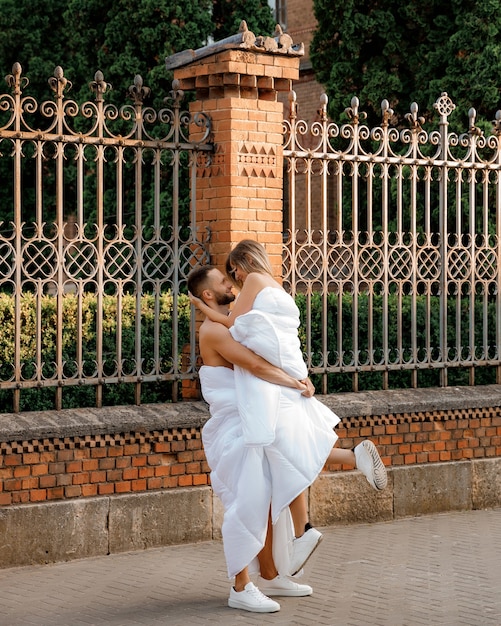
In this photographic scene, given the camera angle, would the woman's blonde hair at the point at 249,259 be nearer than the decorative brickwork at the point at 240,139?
Yes

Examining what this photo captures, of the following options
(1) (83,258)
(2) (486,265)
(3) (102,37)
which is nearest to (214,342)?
(1) (83,258)

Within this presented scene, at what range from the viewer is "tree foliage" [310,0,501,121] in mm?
15297

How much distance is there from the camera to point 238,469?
20.8 ft

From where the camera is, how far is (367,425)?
8945 mm

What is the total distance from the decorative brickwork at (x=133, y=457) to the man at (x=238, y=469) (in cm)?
132

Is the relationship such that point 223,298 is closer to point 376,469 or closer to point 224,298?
point 224,298

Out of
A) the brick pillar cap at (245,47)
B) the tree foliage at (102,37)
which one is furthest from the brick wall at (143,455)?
the tree foliage at (102,37)

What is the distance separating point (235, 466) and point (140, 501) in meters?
1.55

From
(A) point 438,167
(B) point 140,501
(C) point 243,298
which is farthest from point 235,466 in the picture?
(A) point 438,167

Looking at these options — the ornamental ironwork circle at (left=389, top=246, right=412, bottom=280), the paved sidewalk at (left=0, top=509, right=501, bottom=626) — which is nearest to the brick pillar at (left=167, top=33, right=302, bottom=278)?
the ornamental ironwork circle at (left=389, top=246, right=412, bottom=280)

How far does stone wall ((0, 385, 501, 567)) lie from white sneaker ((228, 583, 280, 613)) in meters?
1.50

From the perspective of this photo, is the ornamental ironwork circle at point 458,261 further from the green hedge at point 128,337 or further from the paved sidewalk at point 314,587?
the paved sidewalk at point 314,587

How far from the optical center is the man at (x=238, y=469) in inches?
247

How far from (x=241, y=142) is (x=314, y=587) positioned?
3.04 meters
